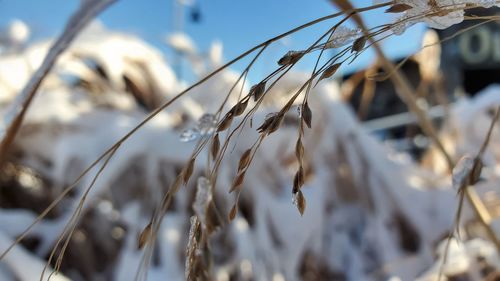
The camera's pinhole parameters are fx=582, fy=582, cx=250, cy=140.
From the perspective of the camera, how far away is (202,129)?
0.58ft

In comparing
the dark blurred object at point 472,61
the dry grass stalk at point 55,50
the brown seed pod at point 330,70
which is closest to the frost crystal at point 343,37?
the brown seed pod at point 330,70

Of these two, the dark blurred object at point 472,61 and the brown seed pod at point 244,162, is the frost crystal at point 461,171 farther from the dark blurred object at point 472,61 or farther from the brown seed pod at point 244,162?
the dark blurred object at point 472,61

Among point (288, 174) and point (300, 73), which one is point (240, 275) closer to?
point (288, 174)

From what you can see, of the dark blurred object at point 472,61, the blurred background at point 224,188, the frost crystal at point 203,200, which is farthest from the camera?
the dark blurred object at point 472,61

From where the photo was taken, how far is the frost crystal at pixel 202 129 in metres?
0.17

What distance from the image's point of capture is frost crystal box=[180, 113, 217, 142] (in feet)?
0.57

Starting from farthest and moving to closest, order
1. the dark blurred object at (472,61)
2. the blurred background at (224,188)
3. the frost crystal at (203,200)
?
the dark blurred object at (472,61)
the blurred background at (224,188)
the frost crystal at (203,200)

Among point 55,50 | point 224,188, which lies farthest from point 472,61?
point 55,50

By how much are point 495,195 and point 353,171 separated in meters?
0.12

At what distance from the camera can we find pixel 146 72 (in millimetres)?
623

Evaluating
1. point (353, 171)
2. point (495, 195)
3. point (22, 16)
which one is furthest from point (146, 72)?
point (495, 195)

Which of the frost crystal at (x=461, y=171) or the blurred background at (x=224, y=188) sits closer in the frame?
the frost crystal at (x=461, y=171)

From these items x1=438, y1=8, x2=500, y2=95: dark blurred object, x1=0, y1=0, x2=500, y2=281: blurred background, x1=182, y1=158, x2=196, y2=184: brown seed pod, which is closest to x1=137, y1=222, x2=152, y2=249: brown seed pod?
x1=182, y1=158, x2=196, y2=184: brown seed pod

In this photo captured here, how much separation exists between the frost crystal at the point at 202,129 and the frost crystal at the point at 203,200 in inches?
A: 1.0
